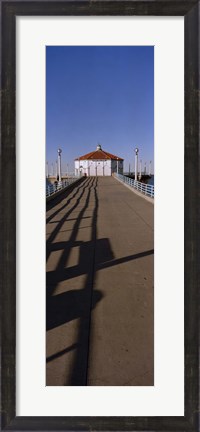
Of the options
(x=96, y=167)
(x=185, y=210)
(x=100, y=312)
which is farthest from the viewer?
(x=96, y=167)

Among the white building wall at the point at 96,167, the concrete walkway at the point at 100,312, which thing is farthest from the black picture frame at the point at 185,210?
the white building wall at the point at 96,167

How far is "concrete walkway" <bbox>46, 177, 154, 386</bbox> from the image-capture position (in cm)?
221

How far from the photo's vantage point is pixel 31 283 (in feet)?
6.18

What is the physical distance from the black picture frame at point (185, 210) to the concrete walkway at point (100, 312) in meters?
0.40

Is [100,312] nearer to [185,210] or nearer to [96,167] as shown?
[185,210]

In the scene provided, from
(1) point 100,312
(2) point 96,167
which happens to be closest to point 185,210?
(1) point 100,312

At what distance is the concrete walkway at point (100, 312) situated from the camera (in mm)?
2215

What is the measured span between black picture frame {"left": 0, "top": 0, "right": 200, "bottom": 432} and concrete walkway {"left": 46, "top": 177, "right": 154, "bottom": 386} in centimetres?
40

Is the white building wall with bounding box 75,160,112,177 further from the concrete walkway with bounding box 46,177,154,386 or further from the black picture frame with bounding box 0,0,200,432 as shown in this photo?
the black picture frame with bounding box 0,0,200,432

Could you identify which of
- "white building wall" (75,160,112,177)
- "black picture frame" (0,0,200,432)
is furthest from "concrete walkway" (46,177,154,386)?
"white building wall" (75,160,112,177)

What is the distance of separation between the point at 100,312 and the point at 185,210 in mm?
1798

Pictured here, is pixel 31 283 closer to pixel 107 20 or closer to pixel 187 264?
pixel 187 264

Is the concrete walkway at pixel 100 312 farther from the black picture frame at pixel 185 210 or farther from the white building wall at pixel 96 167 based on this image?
the white building wall at pixel 96 167

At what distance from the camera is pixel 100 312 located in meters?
3.12
